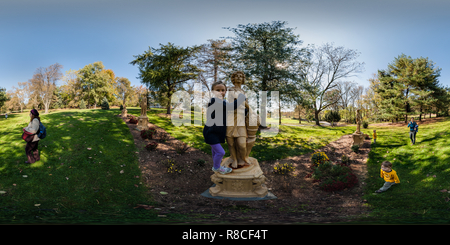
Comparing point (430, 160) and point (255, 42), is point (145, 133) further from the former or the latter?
point (430, 160)

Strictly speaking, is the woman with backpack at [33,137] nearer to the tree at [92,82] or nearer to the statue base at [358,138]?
the statue base at [358,138]

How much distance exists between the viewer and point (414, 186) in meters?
4.94

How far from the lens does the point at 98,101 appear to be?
23.7m

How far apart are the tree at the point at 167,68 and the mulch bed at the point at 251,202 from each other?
882 centimetres

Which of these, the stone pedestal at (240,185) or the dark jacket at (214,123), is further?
the stone pedestal at (240,185)

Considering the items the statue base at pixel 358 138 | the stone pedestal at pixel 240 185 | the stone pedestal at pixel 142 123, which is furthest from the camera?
the stone pedestal at pixel 142 123

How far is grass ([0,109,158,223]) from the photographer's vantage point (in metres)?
3.32

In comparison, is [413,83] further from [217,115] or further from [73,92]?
[73,92]

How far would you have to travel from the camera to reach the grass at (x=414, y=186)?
336 centimetres

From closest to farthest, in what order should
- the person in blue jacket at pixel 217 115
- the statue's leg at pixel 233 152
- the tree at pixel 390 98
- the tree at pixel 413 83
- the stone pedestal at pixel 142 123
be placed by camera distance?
the person in blue jacket at pixel 217 115
the statue's leg at pixel 233 152
the stone pedestal at pixel 142 123
the tree at pixel 413 83
the tree at pixel 390 98

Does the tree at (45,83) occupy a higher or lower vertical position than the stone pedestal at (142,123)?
higher

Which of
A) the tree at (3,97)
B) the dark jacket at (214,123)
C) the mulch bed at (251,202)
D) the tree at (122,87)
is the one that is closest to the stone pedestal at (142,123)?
the mulch bed at (251,202)

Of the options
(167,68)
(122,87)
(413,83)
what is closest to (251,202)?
(167,68)

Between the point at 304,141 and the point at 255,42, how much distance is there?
7.94m
